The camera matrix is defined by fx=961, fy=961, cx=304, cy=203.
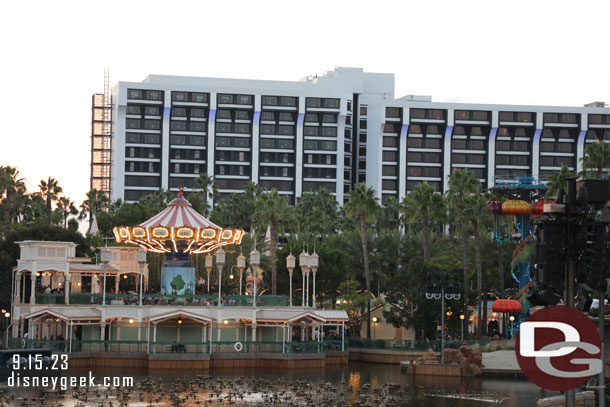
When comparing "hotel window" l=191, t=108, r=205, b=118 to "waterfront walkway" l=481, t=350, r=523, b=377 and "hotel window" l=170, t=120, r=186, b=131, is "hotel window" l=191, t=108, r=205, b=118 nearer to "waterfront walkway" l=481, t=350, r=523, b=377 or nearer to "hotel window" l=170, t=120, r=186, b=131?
"hotel window" l=170, t=120, r=186, b=131

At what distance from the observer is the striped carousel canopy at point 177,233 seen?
69.6 m

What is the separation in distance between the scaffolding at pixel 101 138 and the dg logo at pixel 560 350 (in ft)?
523

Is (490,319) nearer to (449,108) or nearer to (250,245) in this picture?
(250,245)

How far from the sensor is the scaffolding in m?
168

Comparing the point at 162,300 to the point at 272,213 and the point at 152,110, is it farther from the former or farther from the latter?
the point at 152,110

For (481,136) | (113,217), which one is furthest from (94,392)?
(481,136)

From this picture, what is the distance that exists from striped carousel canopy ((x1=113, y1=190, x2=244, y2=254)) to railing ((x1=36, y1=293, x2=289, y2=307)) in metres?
5.51

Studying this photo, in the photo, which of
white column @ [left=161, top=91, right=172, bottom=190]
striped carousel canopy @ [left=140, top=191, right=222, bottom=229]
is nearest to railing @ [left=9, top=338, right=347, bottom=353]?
striped carousel canopy @ [left=140, top=191, right=222, bottom=229]

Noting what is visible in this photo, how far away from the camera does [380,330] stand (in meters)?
85.6

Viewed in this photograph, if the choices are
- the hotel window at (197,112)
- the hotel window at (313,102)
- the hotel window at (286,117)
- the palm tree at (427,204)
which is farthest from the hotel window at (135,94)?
the palm tree at (427,204)

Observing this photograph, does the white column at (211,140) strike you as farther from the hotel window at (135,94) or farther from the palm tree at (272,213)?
the palm tree at (272,213)

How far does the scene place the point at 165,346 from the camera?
205 feet

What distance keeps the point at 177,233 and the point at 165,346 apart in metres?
10.6

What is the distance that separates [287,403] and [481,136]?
12585 centimetres
